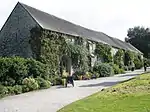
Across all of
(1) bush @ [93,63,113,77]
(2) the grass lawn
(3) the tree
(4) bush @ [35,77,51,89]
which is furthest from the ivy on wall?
(3) the tree

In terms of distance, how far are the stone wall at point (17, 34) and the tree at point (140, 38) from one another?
191 feet

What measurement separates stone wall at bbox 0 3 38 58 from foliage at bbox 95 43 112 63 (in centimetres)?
1443

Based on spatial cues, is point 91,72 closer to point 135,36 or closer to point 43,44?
point 43,44

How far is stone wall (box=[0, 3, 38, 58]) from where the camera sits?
31.1 m

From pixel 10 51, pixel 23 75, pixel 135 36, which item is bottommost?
pixel 23 75

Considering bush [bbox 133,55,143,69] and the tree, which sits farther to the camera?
the tree

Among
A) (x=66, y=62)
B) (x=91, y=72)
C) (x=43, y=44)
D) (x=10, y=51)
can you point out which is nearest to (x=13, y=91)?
(x=43, y=44)

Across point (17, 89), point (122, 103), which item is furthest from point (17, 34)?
point (122, 103)

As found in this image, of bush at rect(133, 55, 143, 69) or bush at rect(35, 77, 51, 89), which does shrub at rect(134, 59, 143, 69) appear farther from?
bush at rect(35, 77, 51, 89)

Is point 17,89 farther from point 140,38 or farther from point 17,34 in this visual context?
point 140,38

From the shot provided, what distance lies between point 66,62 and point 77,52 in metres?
1.90

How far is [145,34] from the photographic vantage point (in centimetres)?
9194

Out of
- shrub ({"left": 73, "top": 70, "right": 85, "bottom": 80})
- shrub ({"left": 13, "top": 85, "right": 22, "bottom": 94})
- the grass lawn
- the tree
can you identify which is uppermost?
the tree

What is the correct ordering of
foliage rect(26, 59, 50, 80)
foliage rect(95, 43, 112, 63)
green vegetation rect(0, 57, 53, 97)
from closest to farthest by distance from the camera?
green vegetation rect(0, 57, 53, 97)
foliage rect(26, 59, 50, 80)
foliage rect(95, 43, 112, 63)
